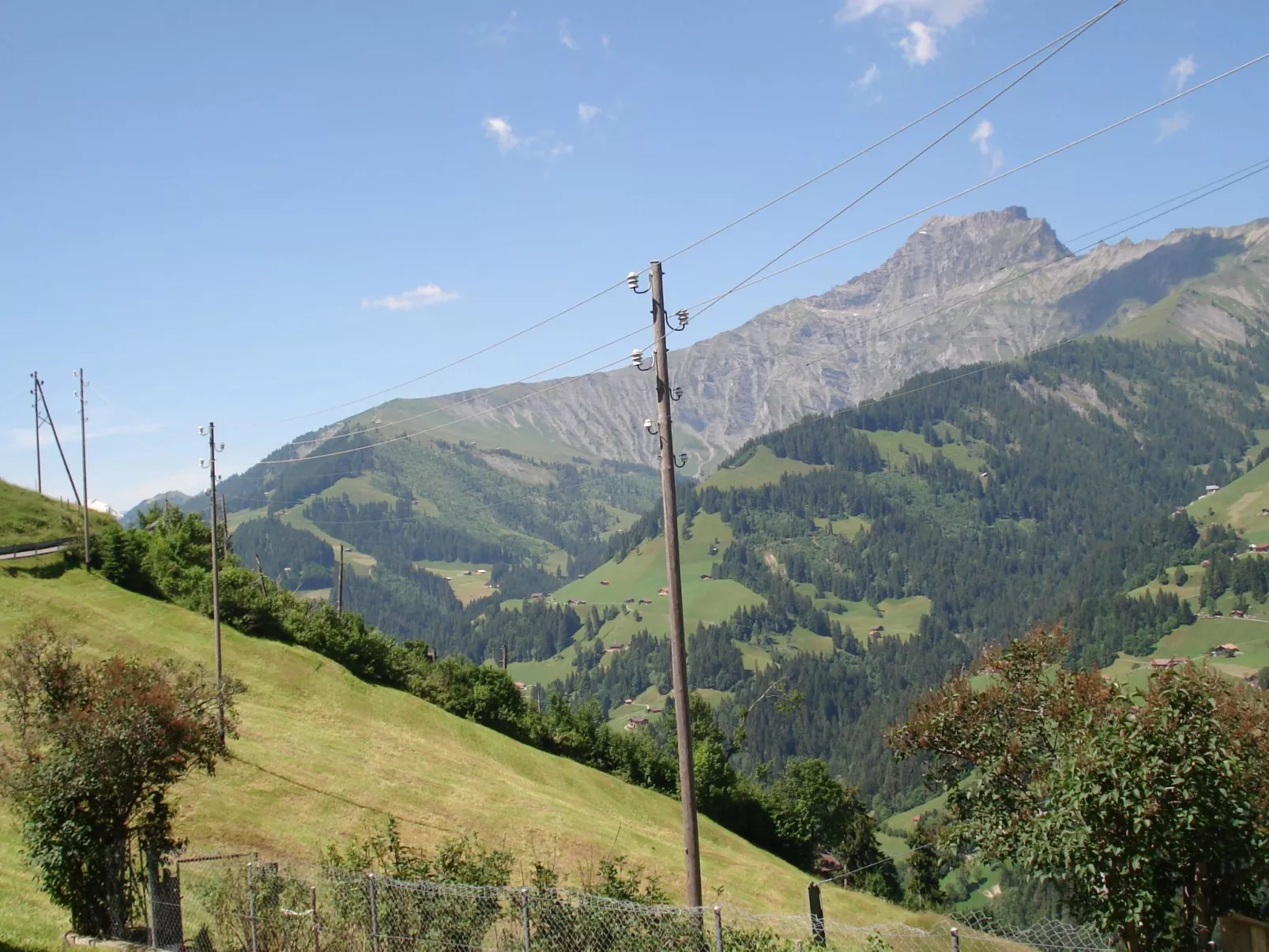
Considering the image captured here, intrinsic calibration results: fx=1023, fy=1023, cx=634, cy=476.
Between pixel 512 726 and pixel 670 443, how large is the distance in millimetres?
61859

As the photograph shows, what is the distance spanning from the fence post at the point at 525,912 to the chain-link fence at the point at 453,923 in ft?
0.07

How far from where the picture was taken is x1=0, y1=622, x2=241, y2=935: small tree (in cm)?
1836

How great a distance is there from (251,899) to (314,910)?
1.51 meters

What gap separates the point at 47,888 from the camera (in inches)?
749

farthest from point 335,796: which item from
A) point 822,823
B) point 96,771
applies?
point 822,823

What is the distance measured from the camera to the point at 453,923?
15.0m

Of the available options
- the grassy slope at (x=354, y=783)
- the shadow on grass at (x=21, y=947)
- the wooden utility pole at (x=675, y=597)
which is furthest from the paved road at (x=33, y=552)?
the wooden utility pole at (x=675, y=597)

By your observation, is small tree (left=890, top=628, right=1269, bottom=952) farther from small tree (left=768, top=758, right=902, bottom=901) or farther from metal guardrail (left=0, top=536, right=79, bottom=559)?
small tree (left=768, top=758, right=902, bottom=901)

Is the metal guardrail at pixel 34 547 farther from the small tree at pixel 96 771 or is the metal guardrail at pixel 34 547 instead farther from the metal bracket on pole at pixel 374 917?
the metal bracket on pole at pixel 374 917

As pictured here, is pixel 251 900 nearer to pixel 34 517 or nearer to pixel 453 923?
pixel 453 923

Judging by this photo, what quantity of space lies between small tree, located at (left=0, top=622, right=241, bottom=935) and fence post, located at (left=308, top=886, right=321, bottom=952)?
4603 mm

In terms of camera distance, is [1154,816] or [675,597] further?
[675,597]

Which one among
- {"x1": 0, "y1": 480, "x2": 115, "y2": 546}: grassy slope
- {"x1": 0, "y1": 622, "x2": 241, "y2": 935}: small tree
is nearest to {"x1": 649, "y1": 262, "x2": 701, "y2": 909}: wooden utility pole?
{"x1": 0, "y1": 622, "x2": 241, "y2": 935}: small tree

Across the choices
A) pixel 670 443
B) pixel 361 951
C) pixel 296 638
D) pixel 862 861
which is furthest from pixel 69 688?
pixel 862 861
